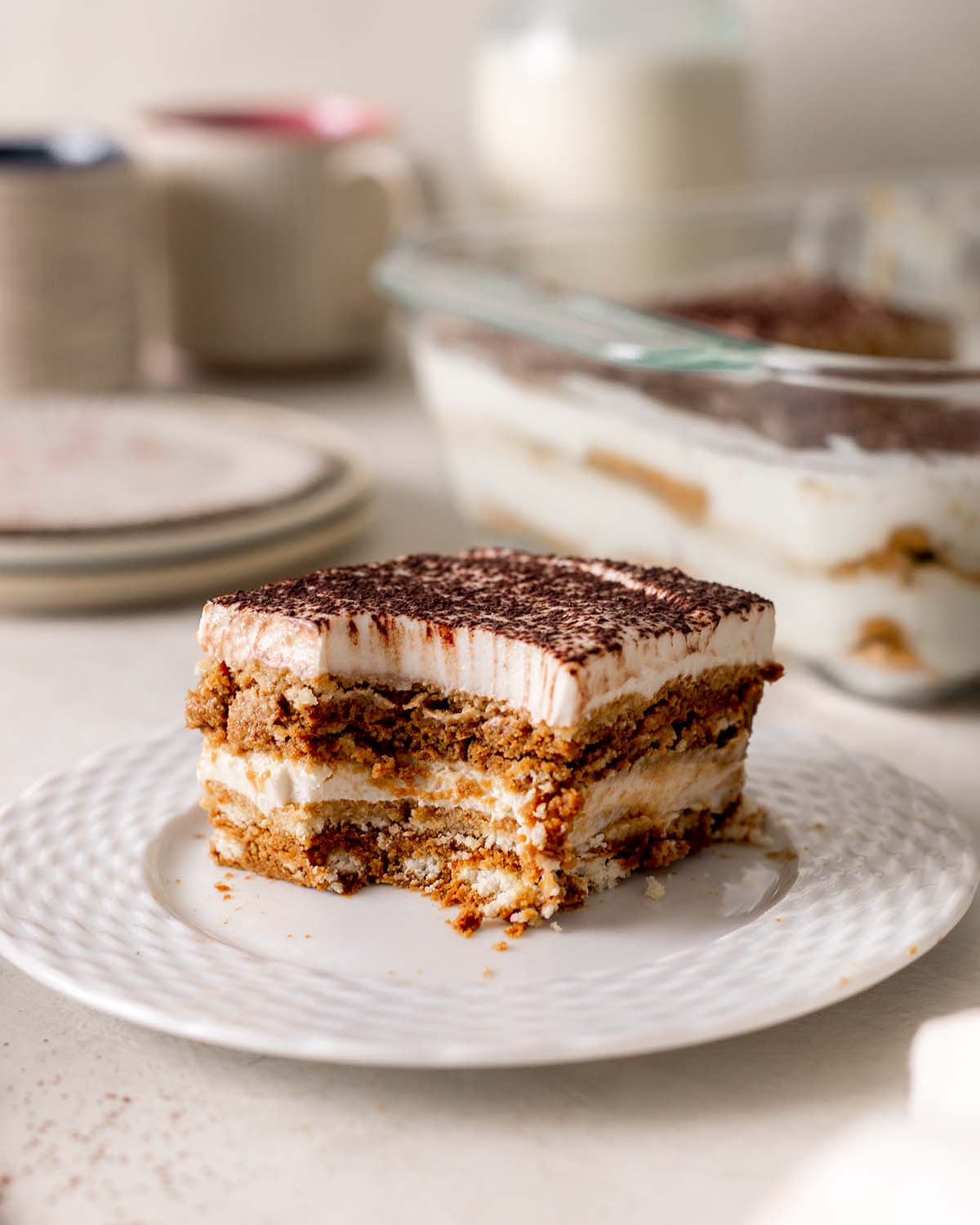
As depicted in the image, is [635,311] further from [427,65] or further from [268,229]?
[427,65]

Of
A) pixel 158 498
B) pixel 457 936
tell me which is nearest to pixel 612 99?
pixel 158 498

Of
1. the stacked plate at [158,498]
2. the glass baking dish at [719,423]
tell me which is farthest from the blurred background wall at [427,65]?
the stacked plate at [158,498]

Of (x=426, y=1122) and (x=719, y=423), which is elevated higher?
(x=719, y=423)

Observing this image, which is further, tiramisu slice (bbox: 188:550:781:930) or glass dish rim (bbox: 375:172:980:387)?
glass dish rim (bbox: 375:172:980:387)

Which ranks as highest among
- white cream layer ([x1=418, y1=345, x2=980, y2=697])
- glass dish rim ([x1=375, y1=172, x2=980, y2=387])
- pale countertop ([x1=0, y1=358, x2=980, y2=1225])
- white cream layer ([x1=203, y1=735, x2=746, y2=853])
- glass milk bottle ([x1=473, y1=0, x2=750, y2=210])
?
glass milk bottle ([x1=473, y1=0, x2=750, y2=210])

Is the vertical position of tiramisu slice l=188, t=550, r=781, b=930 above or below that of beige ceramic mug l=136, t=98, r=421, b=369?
below

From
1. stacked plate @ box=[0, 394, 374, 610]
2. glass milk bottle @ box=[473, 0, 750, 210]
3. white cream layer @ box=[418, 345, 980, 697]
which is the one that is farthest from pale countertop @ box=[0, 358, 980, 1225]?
glass milk bottle @ box=[473, 0, 750, 210]

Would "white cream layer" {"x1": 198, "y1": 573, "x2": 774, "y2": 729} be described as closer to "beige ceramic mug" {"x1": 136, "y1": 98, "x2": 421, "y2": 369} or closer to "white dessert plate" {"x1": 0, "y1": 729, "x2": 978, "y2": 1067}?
"white dessert plate" {"x1": 0, "y1": 729, "x2": 978, "y2": 1067}
